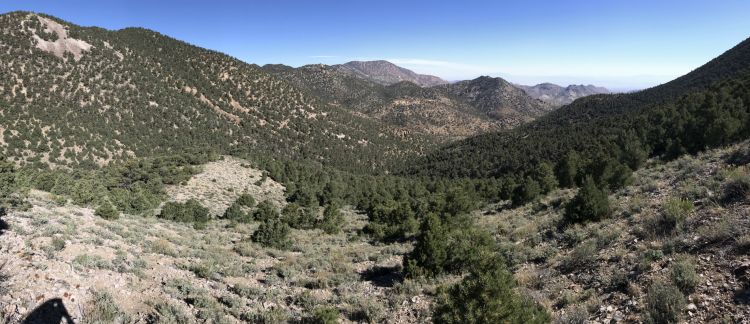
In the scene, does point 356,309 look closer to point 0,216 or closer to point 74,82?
point 0,216

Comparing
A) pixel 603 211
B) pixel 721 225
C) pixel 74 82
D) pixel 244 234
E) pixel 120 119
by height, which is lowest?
pixel 244 234

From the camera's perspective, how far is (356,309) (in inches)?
407

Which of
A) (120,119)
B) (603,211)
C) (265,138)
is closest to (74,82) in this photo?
(120,119)

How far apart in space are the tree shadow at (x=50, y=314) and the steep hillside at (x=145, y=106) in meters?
40.6

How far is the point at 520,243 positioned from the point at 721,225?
705cm

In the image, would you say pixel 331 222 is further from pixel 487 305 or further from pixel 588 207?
pixel 487 305

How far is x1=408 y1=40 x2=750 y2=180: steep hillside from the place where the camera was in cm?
3325

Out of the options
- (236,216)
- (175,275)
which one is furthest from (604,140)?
(175,275)

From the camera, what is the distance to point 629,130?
54.2 metres

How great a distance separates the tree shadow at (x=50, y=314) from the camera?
24.5 ft

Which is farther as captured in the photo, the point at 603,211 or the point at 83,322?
the point at 603,211

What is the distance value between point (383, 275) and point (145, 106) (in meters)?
63.7

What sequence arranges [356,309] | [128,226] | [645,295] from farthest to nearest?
[128,226], [356,309], [645,295]

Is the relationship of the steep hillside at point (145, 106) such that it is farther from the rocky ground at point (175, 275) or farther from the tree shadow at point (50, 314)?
the tree shadow at point (50, 314)
